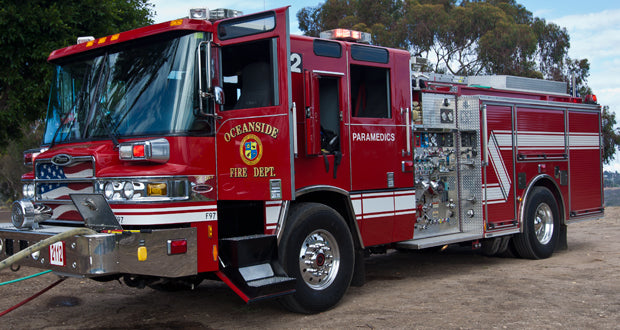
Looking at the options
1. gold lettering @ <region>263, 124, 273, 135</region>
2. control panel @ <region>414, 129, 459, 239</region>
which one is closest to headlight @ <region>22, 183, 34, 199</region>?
gold lettering @ <region>263, 124, 273, 135</region>

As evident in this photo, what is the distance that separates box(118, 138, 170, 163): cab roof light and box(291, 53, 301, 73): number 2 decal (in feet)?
5.23

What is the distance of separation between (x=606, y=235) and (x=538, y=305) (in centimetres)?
695

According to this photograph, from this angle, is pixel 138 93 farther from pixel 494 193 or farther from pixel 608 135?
pixel 608 135

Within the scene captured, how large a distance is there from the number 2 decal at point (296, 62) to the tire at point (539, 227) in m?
4.72

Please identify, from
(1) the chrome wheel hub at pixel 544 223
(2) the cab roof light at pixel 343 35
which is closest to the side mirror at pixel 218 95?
(2) the cab roof light at pixel 343 35

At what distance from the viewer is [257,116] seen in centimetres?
573

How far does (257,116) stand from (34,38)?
19.6 feet

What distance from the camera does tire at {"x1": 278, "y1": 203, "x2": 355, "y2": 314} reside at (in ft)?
19.8

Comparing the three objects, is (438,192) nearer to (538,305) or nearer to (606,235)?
(538,305)

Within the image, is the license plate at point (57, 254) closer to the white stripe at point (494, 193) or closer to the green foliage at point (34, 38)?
the green foliage at point (34, 38)

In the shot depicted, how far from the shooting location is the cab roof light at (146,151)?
5254mm

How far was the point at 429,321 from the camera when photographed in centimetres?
589

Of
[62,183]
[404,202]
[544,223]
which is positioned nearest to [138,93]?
[62,183]

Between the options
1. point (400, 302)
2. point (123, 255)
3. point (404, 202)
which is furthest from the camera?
point (404, 202)
